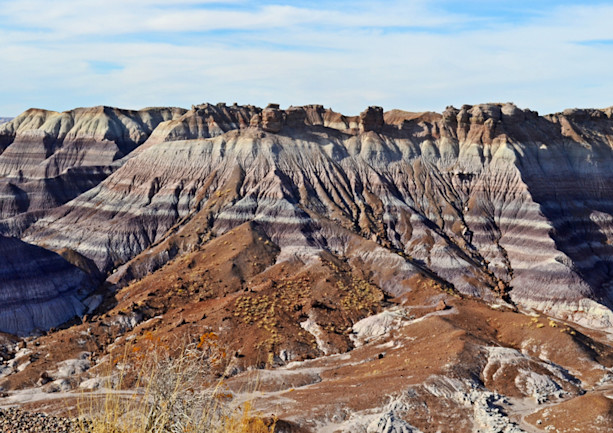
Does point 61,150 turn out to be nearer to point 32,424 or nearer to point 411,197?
point 411,197

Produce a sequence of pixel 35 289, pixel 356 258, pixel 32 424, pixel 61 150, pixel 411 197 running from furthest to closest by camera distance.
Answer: pixel 61 150
pixel 411 197
pixel 356 258
pixel 35 289
pixel 32 424

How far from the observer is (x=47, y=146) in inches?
6777

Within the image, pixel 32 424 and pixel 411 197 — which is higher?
pixel 411 197

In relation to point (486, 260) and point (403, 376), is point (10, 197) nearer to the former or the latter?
point (486, 260)

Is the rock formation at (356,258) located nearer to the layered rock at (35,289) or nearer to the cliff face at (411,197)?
the layered rock at (35,289)

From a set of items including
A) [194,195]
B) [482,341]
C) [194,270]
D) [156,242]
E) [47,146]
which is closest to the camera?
[482,341]

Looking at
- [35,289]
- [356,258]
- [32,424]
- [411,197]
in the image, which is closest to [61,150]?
[35,289]

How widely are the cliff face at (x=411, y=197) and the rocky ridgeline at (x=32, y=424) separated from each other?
60.6 meters

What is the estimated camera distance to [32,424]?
31062 mm

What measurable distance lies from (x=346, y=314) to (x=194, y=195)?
156ft

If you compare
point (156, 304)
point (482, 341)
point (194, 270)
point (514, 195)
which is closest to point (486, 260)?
point (514, 195)

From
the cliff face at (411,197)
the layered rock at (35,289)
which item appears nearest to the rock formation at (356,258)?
the layered rock at (35,289)

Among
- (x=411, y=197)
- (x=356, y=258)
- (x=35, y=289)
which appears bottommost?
(x=35, y=289)

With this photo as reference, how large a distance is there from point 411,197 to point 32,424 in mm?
93113
